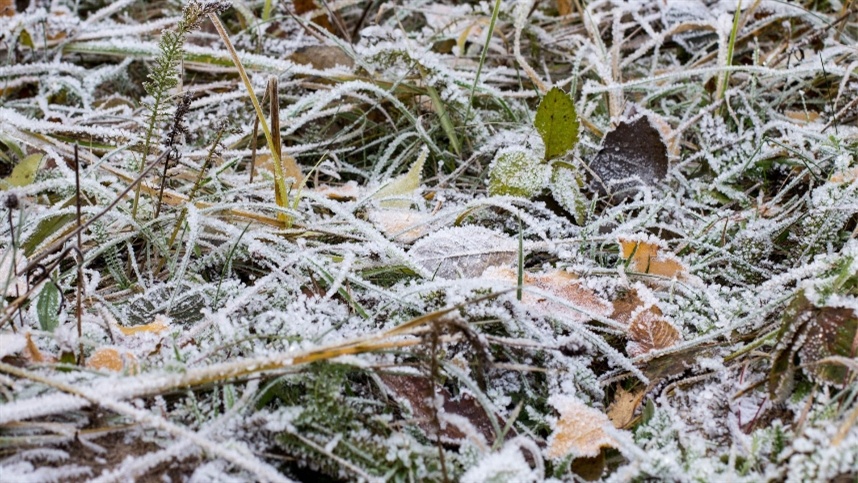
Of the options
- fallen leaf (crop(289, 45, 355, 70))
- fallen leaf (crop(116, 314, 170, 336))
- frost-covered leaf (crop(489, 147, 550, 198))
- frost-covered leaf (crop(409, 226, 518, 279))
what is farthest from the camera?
fallen leaf (crop(289, 45, 355, 70))

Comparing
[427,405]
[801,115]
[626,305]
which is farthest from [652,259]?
[801,115]

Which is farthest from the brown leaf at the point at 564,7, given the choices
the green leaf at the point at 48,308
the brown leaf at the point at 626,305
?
the green leaf at the point at 48,308

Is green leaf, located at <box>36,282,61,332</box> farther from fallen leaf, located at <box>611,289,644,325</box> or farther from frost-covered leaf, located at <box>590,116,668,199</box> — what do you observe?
frost-covered leaf, located at <box>590,116,668,199</box>

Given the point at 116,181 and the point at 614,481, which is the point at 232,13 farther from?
the point at 614,481

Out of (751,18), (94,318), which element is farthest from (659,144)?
(94,318)

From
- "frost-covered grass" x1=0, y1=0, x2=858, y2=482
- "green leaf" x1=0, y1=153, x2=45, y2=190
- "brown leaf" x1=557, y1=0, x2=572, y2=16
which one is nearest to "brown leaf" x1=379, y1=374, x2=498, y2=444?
"frost-covered grass" x1=0, y1=0, x2=858, y2=482

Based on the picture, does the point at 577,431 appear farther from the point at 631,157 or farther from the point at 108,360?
the point at 631,157

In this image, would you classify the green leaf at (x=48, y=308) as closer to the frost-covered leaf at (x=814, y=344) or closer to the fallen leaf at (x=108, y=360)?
the fallen leaf at (x=108, y=360)
